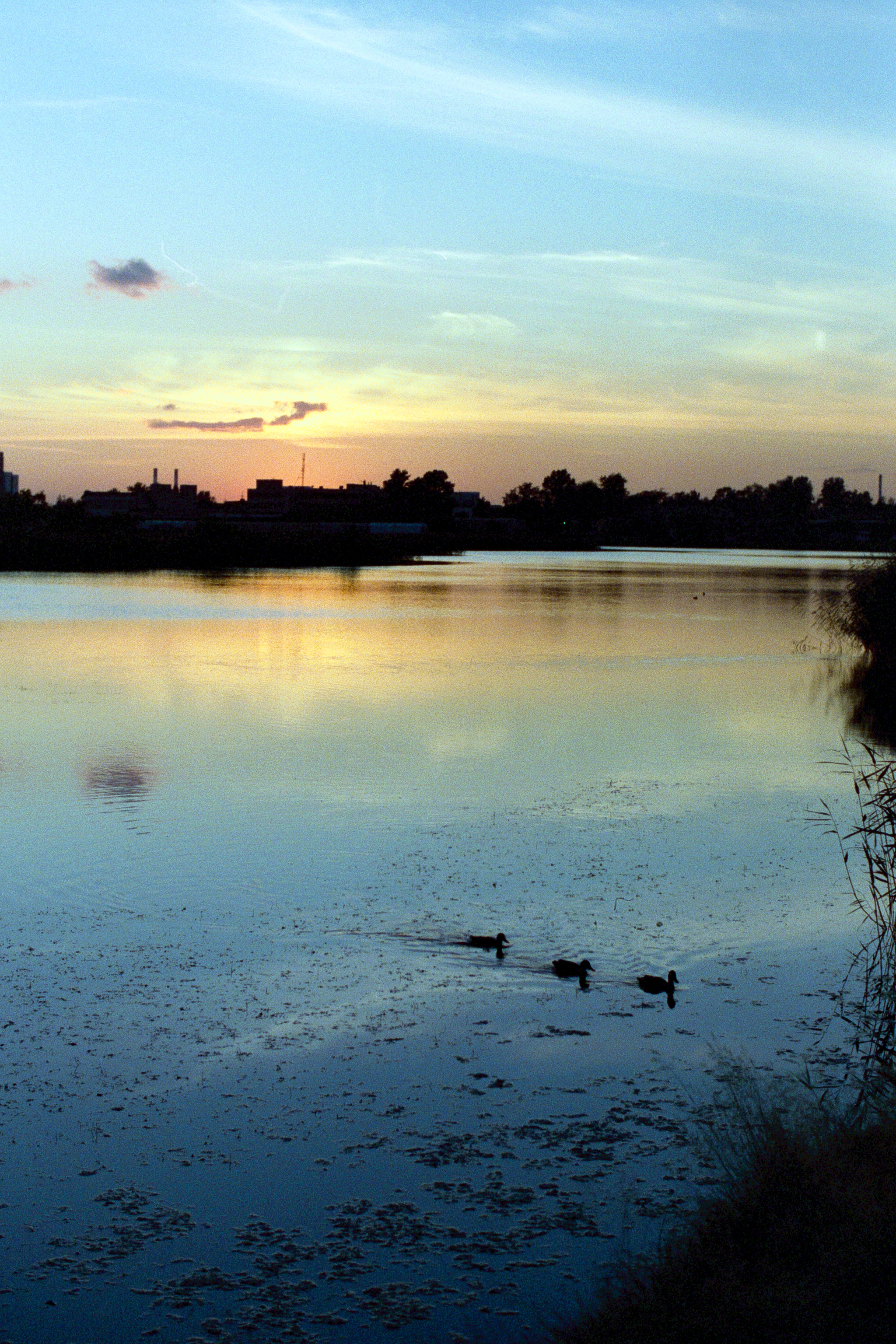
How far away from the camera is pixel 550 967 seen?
8266 millimetres

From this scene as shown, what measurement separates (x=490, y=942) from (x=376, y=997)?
1.11 metres

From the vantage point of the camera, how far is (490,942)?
28.2 feet

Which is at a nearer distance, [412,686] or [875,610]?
[412,686]

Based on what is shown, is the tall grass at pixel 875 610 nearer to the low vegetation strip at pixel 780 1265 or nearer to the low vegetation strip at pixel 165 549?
the low vegetation strip at pixel 780 1265

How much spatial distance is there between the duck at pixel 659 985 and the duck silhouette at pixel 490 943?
3.25 ft

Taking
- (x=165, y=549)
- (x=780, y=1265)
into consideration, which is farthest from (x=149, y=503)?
(x=780, y=1265)

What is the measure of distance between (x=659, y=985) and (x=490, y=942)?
3.93 ft

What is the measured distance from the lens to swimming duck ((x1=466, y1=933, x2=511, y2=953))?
855 cm

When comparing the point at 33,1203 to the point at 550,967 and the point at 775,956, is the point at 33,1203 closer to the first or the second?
the point at 550,967

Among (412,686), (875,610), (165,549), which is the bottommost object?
(412,686)

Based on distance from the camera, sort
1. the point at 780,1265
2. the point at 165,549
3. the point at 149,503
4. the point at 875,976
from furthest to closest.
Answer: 1. the point at 149,503
2. the point at 165,549
3. the point at 875,976
4. the point at 780,1265

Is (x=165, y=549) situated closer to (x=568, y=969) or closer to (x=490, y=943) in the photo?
(x=490, y=943)

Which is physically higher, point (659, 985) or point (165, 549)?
point (165, 549)

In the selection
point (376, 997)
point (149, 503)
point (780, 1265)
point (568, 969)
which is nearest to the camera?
point (780, 1265)
